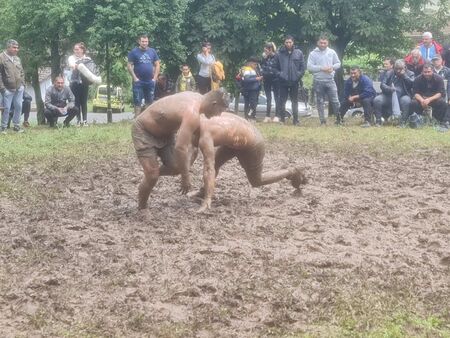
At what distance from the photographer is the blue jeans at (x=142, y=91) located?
17.0 metres

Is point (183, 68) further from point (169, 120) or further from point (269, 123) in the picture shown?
point (169, 120)

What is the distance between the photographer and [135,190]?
9.88 meters

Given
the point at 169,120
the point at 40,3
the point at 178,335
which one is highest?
the point at 40,3

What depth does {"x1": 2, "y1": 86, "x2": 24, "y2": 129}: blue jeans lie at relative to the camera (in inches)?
619

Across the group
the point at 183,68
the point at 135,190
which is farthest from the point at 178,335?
the point at 183,68

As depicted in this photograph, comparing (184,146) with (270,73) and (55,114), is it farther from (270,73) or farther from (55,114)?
(270,73)

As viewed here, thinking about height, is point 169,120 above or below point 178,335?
above

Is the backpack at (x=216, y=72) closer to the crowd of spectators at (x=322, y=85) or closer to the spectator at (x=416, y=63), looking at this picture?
the crowd of spectators at (x=322, y=85)

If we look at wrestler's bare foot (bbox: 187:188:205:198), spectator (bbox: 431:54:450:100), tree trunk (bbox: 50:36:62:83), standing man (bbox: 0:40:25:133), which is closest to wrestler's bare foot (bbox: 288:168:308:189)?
wrestler's bare foot (bbox: 187:188:205:198)

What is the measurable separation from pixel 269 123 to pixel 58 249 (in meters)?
10.9

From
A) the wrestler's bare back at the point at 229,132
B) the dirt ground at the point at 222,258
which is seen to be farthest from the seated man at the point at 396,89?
the wrestler's bare back at the point at 229,132

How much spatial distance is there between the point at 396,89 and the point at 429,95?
2.49ft

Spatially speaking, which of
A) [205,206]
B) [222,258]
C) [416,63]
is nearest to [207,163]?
[205,206]

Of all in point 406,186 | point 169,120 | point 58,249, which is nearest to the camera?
point 58,249
